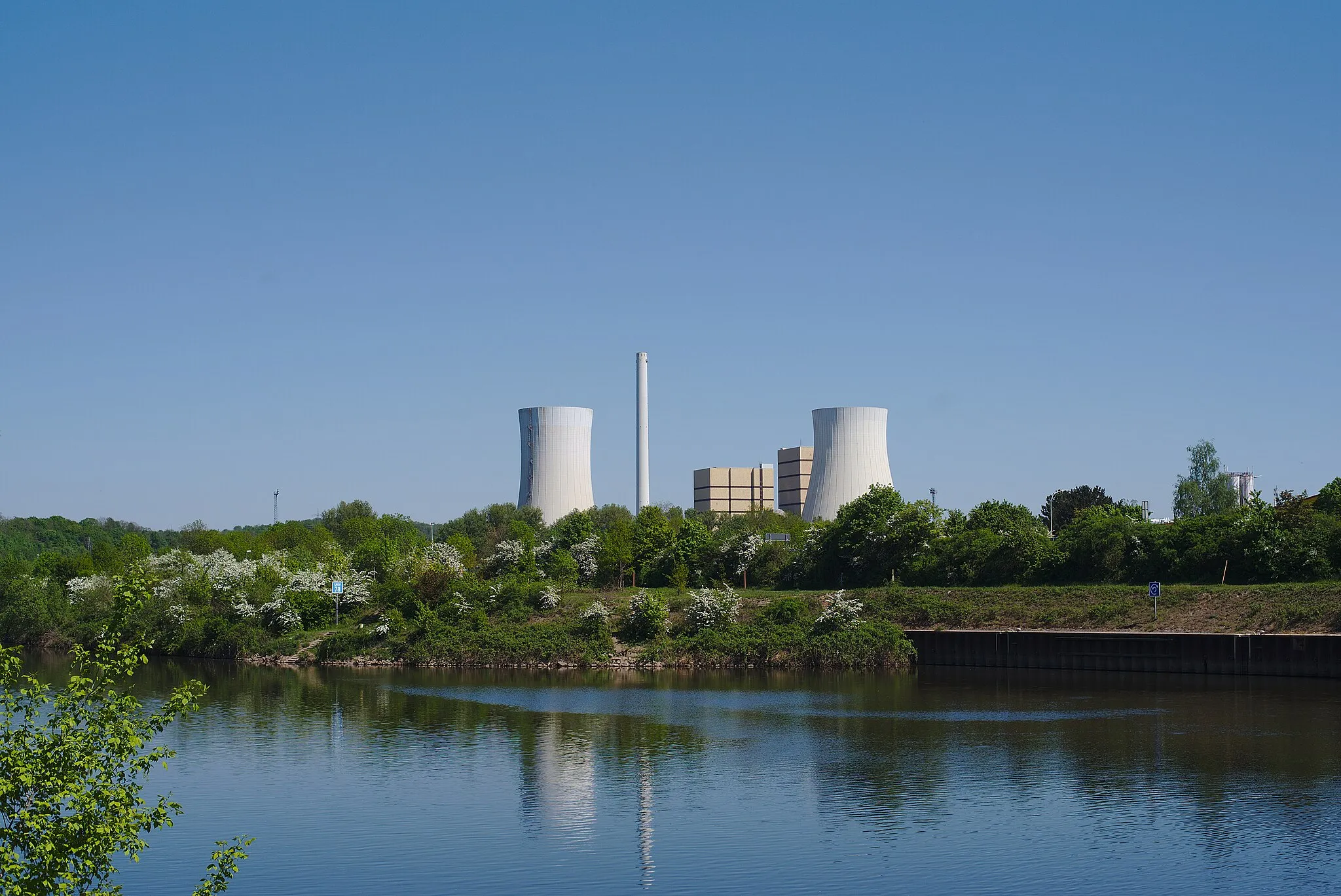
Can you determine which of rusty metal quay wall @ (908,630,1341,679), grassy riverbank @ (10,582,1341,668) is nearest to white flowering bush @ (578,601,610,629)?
grassy riverbank @ (10,582,1341,668)

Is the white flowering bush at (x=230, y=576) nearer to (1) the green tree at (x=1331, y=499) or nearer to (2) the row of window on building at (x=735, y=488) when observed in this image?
(1) the green tree at (x=1331, y=499)

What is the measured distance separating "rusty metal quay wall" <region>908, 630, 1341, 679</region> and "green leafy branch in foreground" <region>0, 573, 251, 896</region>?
142 ft

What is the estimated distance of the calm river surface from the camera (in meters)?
20.4

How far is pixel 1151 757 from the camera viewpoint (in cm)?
3030

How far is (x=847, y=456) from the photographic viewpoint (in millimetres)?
84938

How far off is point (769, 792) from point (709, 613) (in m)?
30.5

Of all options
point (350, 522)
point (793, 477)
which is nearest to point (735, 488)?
point (793, 477)

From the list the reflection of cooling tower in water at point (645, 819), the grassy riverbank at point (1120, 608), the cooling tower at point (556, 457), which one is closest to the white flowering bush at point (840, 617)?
the grassy riverbank at point (1120, 608)

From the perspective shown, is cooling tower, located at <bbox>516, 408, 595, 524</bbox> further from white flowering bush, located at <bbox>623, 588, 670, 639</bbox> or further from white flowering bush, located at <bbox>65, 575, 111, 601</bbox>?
white flowering bush, located at <bbox>623, 588, 670, 639</bbox>

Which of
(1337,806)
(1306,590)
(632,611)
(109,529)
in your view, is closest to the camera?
(1337,806)

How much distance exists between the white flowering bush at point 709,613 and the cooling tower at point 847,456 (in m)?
27.1

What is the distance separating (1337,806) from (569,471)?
68.5 meters

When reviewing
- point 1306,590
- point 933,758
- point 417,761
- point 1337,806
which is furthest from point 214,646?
point 1337,806

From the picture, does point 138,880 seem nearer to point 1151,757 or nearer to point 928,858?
point 928,858
